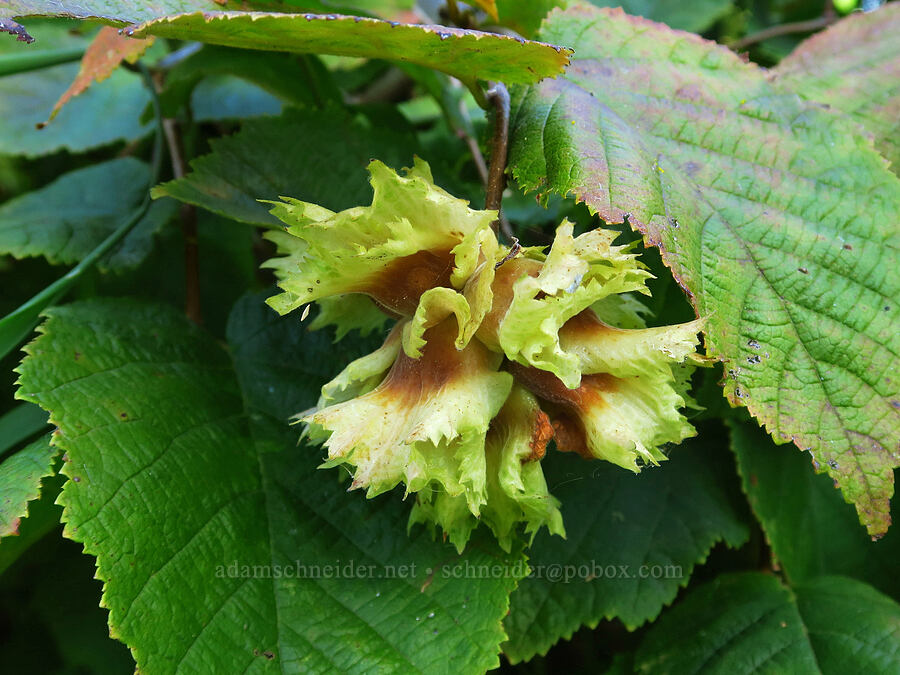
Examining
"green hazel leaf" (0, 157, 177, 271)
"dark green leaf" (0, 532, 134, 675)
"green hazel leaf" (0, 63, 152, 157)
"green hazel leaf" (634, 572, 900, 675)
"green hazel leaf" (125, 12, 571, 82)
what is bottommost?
"dark green leaf" (0, 532, 134, 675)

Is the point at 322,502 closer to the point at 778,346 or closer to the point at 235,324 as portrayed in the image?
the point at 235,324

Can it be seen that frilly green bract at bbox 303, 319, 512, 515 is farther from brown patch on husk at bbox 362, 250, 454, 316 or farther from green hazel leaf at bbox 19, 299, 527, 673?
green hazel leaf at bbox 19, 299, 527, 673

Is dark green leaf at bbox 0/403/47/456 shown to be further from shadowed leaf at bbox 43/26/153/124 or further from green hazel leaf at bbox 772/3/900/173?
green hazel leaf at bbox 772/3/900/173

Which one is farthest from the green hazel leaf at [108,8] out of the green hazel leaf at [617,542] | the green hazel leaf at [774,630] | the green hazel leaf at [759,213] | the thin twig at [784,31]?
the thin twig at [784,31]

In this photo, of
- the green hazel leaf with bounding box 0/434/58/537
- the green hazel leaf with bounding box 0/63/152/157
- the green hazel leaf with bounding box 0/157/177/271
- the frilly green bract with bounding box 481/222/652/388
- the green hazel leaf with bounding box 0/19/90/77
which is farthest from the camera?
the green hazel leaf with bounding box 0/63/152/157

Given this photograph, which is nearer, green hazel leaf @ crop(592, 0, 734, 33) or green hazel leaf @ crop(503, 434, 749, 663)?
green hazel leaf @ crop(503, 434, 749, 663)

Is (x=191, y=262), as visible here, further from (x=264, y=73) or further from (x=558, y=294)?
(x=558, y=294)

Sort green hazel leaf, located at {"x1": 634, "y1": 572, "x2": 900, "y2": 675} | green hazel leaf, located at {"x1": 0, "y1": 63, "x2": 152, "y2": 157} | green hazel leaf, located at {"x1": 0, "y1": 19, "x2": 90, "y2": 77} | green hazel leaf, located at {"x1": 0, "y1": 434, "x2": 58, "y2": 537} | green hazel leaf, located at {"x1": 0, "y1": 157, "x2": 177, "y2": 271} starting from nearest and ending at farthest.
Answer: green hazel leaf, located at {"x1": 0, "y1": 434, "x2": 58, "y2": 537} → green hazel leaf, located at {"x1": 634, "y1": 572, "x2": 900, "y2": 675} → green hazel leaf, located at {"x1": 0, "y1": 19, "x2": 90, "y2": 77} → green hazel leaf, located at {"x1": 0, "y1": 157, "x2": 177, "y2": 271} → green hazel leaf, located at {"x1": 0, "y1": 63, "x2": 152, "y2": 157}

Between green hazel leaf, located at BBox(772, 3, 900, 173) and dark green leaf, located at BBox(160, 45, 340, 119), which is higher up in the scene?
green hazel leaf, located at BBox(772, 3, 900, 173)

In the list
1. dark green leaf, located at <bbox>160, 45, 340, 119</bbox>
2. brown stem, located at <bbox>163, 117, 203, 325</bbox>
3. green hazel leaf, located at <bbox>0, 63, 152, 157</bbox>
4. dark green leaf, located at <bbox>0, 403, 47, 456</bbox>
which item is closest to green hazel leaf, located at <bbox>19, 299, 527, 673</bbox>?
dark green leaf, located at <bbox>0, 403, 47, 456</bbox>
